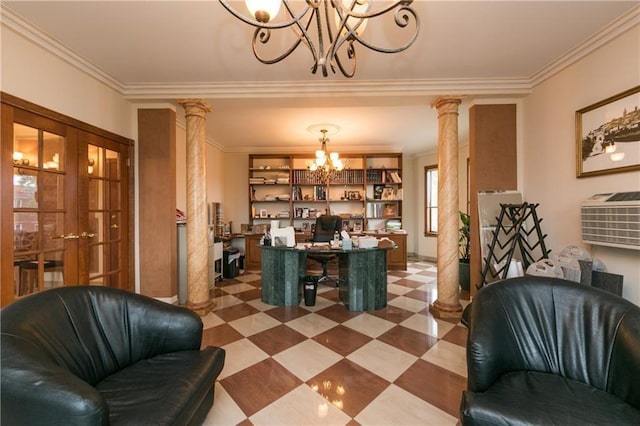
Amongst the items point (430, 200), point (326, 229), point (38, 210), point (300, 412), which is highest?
point (430, 200)

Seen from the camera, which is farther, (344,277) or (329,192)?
(329,192)

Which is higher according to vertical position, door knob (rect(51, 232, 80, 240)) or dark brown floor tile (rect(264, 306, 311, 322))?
door knob (rect(51, 232, 80, 240))

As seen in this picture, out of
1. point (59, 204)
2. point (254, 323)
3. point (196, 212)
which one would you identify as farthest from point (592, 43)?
point (59, 204)

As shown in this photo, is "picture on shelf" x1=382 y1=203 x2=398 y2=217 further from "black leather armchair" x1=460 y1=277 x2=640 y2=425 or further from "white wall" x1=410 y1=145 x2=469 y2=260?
"black leather armchair" x1=460 y1=277 x2=640 y2=425

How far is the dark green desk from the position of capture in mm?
3105

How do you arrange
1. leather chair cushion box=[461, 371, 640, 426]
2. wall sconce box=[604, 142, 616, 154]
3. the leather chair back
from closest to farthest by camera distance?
leather chair cushion box=[461, 371, 640, 426] < the leather chair back < wall sconce box=[604, 142, 616, 154]

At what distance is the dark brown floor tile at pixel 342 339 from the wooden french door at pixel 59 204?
255 cm

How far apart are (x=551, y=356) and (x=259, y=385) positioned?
1.85 meters

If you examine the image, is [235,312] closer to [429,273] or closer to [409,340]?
[409,340]

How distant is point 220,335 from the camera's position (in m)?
2.51

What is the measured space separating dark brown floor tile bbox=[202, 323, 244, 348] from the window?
16.0 feet

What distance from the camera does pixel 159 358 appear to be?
1.45 meters

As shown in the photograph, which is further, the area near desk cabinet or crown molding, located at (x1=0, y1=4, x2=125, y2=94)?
the area near desk cabinet

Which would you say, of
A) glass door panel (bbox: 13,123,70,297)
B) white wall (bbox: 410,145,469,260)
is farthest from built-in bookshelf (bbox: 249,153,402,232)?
glass door panel (bbox: 13,123,70,297)
